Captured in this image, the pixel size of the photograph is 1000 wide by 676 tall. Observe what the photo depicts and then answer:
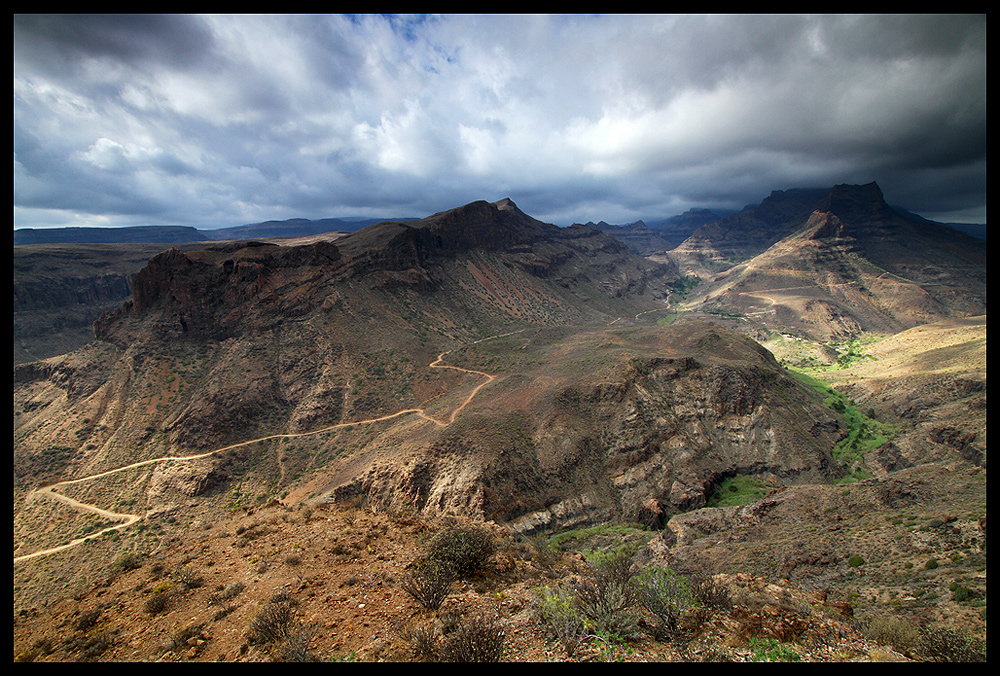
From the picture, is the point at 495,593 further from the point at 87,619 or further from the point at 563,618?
the point at 87,619

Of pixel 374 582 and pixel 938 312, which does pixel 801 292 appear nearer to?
pixel 938 312

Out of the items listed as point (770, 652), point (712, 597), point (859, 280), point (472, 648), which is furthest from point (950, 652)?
point (859, 280)

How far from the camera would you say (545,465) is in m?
38.0

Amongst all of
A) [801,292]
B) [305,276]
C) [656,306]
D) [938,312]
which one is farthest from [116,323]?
[938,312]

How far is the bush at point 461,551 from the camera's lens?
40.6ft

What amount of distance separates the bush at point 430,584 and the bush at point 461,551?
0.34m

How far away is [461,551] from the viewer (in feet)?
41.5

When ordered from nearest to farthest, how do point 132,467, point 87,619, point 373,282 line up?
point 87,619
point 132,467
point 373,282

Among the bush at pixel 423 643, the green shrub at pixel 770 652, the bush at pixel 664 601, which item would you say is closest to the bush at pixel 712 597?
the bush at pixel 664 601

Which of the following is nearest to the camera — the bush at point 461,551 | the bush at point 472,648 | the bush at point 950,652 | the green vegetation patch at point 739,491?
the bush at point 472,648

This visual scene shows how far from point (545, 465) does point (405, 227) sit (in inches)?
2687

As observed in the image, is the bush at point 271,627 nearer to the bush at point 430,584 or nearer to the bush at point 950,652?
the bush at point 430,584

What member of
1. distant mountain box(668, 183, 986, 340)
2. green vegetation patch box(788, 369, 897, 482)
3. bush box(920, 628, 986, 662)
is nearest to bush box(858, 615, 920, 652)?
bush box(920, 628, 986, 662)

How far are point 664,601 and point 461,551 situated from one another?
5.88m
